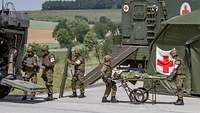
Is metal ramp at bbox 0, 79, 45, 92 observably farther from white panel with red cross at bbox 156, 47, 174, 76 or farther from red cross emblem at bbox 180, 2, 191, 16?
red cross emblem at bbox 180, 2, 191, 16

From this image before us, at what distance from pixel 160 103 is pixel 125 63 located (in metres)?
9.11

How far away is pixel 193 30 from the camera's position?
56.7 ft

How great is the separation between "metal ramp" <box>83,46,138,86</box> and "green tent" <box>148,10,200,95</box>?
2909 millimetres

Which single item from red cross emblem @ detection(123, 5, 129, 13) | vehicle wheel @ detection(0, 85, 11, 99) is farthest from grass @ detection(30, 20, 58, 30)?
vehicle wheel @ detection(0, 85, 11, 99)

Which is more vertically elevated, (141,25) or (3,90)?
(141,25)

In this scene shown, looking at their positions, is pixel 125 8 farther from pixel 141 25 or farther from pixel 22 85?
pixel 22 85

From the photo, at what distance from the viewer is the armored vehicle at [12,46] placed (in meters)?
14.6

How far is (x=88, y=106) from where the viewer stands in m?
14.3

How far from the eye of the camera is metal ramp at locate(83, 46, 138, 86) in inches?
792

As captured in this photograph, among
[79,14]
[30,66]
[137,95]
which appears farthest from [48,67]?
[79,14]

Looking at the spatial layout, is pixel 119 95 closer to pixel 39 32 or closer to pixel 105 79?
pixel 105 79

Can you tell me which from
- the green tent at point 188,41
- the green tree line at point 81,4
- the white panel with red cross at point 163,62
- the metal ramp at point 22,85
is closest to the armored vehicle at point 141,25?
the white panel with red cross at point 163,62

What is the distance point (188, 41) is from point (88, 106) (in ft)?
16.4

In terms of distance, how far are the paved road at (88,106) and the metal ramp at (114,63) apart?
3.60 metres
